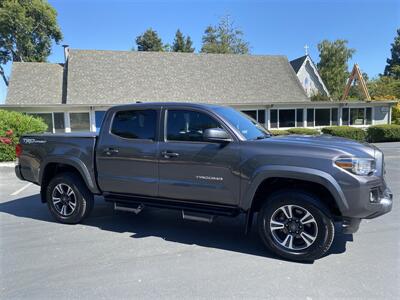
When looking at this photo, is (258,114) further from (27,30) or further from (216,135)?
(27,30)

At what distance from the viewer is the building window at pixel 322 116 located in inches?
1000

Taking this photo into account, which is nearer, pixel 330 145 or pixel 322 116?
pixel 330 145

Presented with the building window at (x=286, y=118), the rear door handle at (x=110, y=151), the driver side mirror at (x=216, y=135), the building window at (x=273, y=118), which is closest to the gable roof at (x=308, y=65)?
the building window at (x=286, y=118)

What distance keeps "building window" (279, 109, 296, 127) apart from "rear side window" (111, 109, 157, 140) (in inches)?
814

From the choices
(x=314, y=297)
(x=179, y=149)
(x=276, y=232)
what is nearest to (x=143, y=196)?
(x=179, y=149)

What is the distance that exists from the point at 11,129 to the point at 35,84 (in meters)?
10.9

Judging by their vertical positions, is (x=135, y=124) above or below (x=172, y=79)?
below

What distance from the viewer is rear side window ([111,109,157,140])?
16.5ft

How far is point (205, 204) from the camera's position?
4637 millimetres

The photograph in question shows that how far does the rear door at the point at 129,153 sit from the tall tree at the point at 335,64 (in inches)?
1693

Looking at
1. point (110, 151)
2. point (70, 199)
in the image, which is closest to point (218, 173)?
point (110, 151)

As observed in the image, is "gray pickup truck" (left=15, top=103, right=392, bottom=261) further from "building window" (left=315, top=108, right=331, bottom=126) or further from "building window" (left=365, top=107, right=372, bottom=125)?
"building window" (left=365, top=107, right=372, bottom=125)

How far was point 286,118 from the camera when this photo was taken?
24.8 m

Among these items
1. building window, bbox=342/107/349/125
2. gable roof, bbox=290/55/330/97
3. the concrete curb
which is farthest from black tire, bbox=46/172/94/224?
gable roof, bbox=290/55/330/97
